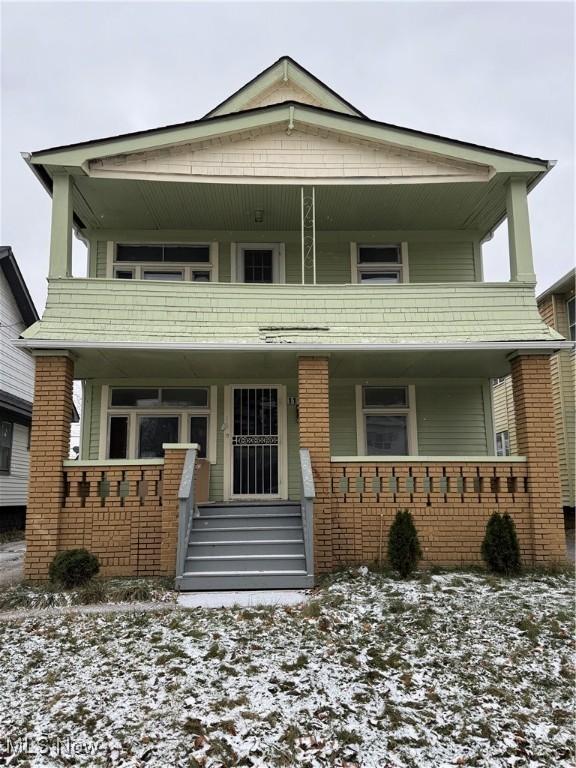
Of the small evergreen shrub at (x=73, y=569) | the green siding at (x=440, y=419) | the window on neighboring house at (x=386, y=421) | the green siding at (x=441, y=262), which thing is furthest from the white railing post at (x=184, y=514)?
the green siding at (x=441, y=262)

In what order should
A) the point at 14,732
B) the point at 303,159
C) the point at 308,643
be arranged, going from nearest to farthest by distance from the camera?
1. the point at 14,732
2. the point at 308,643
3. the point at 303,159

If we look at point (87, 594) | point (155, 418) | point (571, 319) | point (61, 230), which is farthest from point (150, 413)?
point (571, 319)

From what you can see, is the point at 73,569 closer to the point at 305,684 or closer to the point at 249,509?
the point at 249,509

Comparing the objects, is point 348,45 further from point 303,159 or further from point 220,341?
point 220,341

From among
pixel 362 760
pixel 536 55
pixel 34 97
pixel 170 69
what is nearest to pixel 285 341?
pixel 362 760

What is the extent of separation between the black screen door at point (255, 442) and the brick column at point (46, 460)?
3.06 meters

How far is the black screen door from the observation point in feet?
33.4

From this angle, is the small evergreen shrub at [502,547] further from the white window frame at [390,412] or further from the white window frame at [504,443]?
the white window frame at [504,443]

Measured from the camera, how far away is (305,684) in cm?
430

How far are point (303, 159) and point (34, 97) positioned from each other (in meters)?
13.7

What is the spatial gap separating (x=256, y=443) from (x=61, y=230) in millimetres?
4817

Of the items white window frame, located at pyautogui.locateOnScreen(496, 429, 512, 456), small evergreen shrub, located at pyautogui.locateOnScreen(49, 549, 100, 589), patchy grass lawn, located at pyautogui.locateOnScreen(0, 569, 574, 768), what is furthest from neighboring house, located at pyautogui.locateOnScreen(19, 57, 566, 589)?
white window frame, located at pyautogui.locateOnScreen(496, 429, 512, 456)

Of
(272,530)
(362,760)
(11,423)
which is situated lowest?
(362,760)

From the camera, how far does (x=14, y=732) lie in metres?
3.70
